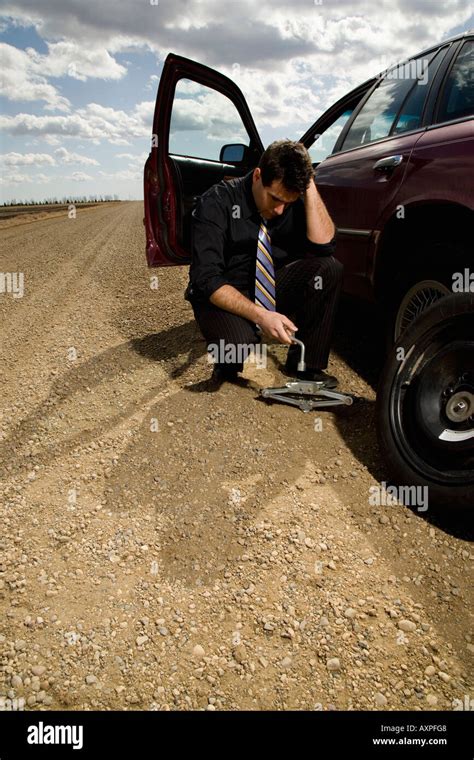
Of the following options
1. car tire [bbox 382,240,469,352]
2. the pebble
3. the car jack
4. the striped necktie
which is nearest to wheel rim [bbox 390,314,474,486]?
car tire [bbox 382,240,469,352]

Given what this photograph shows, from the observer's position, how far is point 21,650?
68.2 inches

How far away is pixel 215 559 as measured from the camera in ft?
6.89

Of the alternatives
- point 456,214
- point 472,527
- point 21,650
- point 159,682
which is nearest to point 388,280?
point 456,214

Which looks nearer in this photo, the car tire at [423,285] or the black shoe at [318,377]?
the car tire at [423,285]

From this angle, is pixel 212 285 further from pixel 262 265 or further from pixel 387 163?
pixel 387 163

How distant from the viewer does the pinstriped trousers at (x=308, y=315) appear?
3195mm

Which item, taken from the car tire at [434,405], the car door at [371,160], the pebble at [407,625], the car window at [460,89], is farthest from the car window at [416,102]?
the pebble at [407,625]

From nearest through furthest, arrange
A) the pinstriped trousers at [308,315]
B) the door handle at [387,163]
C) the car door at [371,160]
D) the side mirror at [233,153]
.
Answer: the door handle at [387,163] → the car door at [371,160] → the pinstriped trousers at [308,315] → the side mirror at [233,153]

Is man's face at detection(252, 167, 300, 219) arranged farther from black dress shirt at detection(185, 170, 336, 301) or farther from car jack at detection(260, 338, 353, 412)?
car jack at detection(260, 338, 353, 412)

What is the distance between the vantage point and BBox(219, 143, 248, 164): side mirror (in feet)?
15.8

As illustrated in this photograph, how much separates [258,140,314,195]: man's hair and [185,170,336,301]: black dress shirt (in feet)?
1.26

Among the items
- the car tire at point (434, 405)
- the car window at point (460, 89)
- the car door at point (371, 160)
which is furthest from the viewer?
the car door at point (371, 160)

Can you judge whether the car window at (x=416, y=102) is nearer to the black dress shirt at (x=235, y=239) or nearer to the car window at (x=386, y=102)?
the car window at (x=386, y=102)

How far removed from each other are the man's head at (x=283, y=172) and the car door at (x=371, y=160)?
0.53 metres
